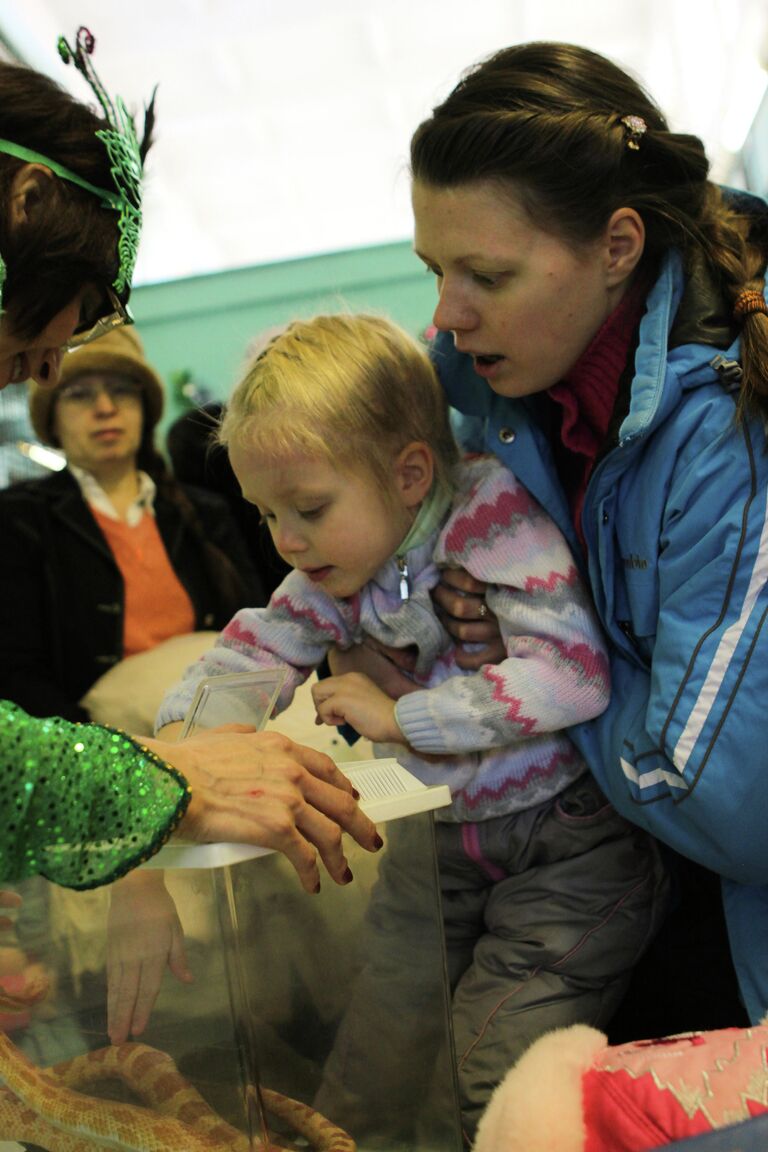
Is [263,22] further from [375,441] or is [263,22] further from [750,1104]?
[750,1104]

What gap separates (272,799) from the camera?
34.2 inches

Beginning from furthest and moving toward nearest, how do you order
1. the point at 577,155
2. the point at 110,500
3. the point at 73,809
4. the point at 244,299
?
the point at 244,299 → the point at 110,500 → the point at 577,155 → the point at 73,809

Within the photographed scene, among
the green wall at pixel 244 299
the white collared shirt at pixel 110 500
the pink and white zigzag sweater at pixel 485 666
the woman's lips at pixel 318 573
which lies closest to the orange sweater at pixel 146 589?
the white collared shirt at pixel 110 500

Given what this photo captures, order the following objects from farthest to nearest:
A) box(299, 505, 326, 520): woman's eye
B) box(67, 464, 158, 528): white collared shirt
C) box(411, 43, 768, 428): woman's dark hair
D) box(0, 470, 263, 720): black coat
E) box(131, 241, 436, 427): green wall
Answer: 1. box(131, 241, 436, 427): green wall
2. box(67, 464, 158, 528): white collared shirt
3. box(0, 470, 263, 720): black coat
4. box(299, 505, 326, 520): woman's eye
5. box(411, 43, 768, 428): woman's dark hair

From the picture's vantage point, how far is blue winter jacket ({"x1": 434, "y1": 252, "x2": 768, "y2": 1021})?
1026mm

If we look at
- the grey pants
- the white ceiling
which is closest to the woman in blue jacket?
the grey pants

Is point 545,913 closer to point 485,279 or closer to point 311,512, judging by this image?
point 311,512

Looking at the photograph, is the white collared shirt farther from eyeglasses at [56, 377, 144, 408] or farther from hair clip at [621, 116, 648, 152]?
hair clip at [621, 116, 648, 152]

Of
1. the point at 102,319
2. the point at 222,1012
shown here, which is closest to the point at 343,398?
the point at 102,319

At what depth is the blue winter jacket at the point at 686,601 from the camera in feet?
3.37

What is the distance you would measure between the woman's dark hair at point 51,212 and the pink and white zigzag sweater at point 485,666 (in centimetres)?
45

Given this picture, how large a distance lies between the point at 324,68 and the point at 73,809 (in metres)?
3.10

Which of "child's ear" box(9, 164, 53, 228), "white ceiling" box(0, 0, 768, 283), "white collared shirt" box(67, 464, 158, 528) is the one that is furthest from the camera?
"white ceiling" box(0, 0, 768, 283)

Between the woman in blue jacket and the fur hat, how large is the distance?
142cm
